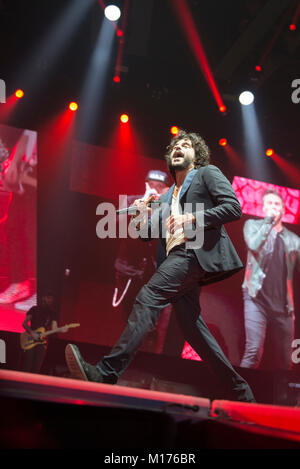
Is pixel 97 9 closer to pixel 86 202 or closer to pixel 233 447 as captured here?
pixel 86 202

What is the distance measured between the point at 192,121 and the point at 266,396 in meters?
5.36

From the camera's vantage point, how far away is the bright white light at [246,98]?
753 centimetres

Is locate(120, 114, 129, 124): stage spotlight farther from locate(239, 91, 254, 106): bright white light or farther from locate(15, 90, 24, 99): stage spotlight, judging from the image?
locate(239, 91, 254, 106): bright white light

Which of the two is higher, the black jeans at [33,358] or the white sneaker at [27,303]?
the white sneaker at [27,303]

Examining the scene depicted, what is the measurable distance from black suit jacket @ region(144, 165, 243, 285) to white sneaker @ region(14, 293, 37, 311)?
171 inches

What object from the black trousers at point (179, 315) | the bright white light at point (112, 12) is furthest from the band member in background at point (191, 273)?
the bright white light at point (112, 12)

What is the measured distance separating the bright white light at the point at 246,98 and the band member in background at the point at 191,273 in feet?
17.5

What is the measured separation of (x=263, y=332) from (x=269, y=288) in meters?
0.79

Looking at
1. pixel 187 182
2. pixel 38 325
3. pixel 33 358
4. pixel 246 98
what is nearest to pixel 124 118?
pixel 246 98

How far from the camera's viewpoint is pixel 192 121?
308 inches

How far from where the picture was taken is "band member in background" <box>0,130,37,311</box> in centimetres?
656

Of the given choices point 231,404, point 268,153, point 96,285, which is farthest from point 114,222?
point 231,404

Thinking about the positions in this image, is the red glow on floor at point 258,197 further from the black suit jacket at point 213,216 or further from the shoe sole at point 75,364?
the shoe sole at point 75,364

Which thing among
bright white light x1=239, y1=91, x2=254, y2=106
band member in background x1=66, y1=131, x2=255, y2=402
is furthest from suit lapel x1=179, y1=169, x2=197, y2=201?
bright white light x1=239, y1=91, x2=254, y2=106
